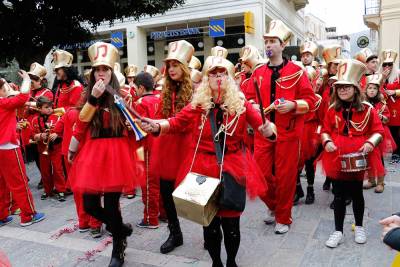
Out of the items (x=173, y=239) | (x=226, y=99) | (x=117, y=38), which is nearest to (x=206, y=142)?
(x=226, y=99)

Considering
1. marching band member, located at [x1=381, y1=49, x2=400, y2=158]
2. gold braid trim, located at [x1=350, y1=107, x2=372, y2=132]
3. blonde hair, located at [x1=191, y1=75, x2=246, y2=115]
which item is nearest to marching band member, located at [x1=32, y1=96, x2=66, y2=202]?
blonde hair, located at [x1=191, y1=75, x2=246, y2=115]

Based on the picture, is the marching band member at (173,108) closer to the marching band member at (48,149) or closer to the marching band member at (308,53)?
the marching band member at (48,149)

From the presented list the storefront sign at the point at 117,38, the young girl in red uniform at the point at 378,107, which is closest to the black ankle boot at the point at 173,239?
the young girl in red uniform at the point at 378,107

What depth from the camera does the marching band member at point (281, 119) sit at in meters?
4.51

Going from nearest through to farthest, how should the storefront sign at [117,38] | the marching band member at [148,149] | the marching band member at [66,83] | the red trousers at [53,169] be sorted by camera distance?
the marching band member at [148,149] → the marching band member at [66,83] → the red trousers at [53,169] → the storefront sign at [117,38]

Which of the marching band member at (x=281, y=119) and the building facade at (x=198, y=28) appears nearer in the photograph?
the marching band member at (x=281, y=119)

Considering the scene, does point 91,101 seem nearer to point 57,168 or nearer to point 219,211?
point 219,211

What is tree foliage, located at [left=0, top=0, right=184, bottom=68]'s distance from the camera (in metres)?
10.7

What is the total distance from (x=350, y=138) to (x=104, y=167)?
258 centimetres

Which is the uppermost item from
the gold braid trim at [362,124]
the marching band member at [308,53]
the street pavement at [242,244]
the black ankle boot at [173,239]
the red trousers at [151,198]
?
the marching band member at [308,53]

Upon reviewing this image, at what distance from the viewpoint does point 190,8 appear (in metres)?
20.8

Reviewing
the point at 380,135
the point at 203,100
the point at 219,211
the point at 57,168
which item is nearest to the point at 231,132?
the point at 203,100

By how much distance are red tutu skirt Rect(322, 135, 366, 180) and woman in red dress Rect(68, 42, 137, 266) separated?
2.06 metres

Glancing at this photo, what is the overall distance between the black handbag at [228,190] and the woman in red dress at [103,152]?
102cm
